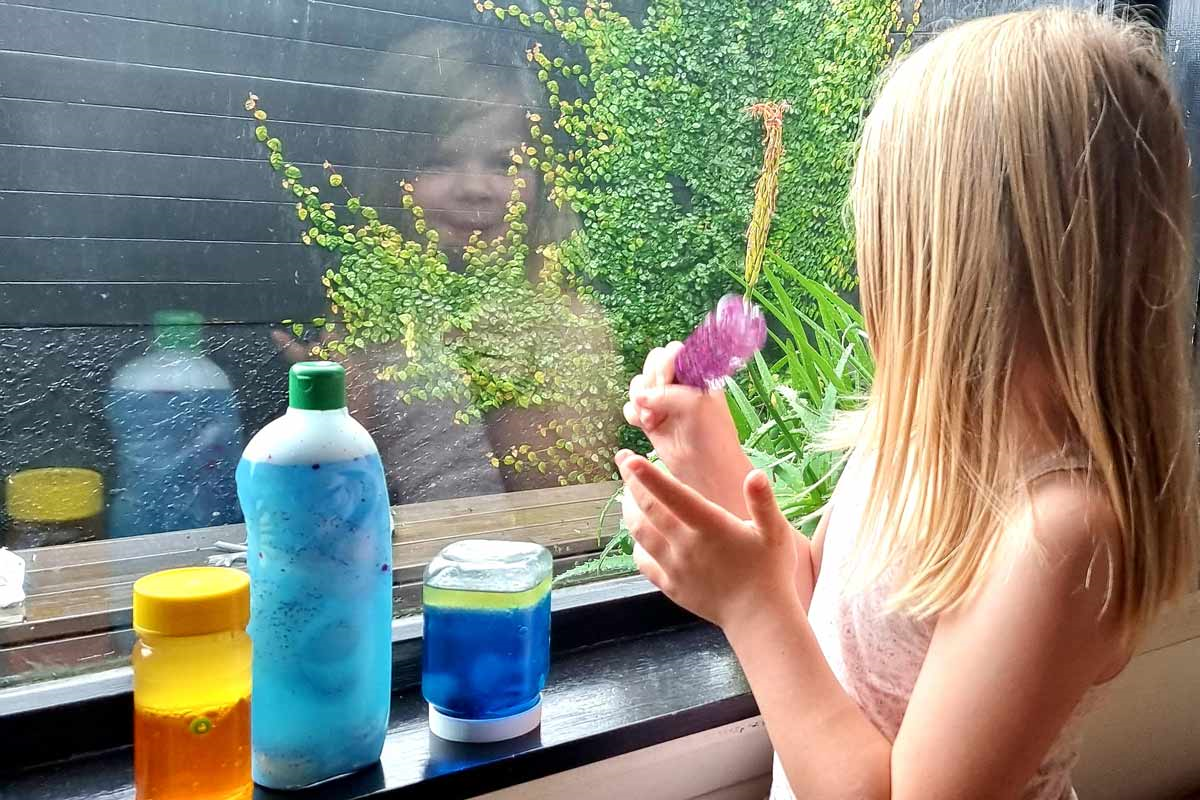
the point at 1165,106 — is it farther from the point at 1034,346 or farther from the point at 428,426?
the point at 428,426

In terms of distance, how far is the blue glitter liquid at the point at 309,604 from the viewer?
2.31 ft

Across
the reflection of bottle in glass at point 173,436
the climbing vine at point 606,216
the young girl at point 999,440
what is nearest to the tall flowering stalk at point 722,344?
the young girl at point 999,440

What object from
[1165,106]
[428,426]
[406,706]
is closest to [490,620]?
[406,706]

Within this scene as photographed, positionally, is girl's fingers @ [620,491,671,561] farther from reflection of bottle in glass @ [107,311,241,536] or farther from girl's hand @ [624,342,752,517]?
reflection of bottle in glass @ [107,311,241,536]

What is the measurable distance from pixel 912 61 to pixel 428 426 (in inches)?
23.5

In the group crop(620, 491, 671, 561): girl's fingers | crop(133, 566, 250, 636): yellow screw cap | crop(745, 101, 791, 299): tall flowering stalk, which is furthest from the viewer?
crop(745, 101, 791, 299): tall flowering stalk

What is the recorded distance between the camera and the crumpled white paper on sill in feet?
2.70

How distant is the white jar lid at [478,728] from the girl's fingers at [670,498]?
0.25 metres

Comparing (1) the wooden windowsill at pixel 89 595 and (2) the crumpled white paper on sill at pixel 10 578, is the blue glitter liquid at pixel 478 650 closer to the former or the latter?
(1) the wooden windowsill at pixel 89 595

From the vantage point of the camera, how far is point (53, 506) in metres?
0.83

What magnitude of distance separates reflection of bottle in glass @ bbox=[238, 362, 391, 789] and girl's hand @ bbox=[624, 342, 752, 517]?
0.80 ft

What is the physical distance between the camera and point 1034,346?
719 millimetres

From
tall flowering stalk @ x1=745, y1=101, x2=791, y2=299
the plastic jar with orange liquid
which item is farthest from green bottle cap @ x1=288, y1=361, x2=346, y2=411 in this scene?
tall flowering stalk @ x1=745, y1=101, x2=791, y2=299

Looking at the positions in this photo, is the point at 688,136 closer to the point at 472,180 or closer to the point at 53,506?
the point at 472,180
